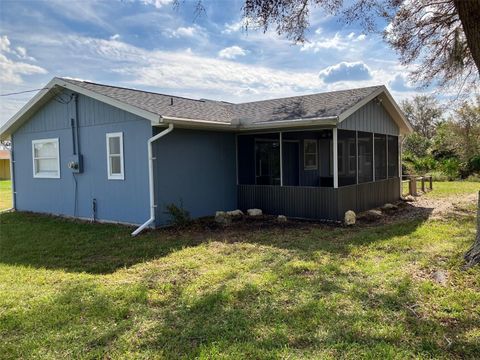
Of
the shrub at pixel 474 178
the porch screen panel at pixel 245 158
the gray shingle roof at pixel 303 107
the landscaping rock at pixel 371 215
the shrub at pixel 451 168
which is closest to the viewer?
the gray shingle roof at pixel 303 107

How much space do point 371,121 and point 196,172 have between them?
5298 millimetres

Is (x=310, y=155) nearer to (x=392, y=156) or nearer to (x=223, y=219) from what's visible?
(x=392, y=156)

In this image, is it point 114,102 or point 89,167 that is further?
point 89,167

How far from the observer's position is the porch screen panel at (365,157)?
10.7m

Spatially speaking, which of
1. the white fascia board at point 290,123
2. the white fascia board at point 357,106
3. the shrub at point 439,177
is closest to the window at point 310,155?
the white fascia board at point 357,106

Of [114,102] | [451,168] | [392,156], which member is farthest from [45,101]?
[451,168]

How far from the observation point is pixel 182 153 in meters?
9.08

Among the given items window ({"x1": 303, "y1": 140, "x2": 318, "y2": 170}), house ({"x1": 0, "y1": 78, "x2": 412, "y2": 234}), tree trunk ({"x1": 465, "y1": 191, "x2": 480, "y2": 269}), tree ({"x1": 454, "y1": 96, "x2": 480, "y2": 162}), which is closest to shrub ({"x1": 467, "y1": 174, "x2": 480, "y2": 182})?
tree ({"x1": 454, "y1": 96, "x2": 480, "y2": 162})

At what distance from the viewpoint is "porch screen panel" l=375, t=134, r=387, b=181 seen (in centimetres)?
1168

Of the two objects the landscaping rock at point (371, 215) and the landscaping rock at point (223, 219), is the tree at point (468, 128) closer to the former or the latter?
the landscaping rock at point (371, 215)

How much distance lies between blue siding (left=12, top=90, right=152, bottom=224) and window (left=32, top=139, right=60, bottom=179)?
16 centimetres

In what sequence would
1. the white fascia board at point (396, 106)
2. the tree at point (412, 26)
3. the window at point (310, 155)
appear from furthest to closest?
the window at point (310, 155) → the white fascia board at point (396, 106) → the tree at point (412, 26)

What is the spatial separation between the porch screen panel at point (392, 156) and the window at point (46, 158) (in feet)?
33.9

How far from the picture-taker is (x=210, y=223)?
8.85 meters
